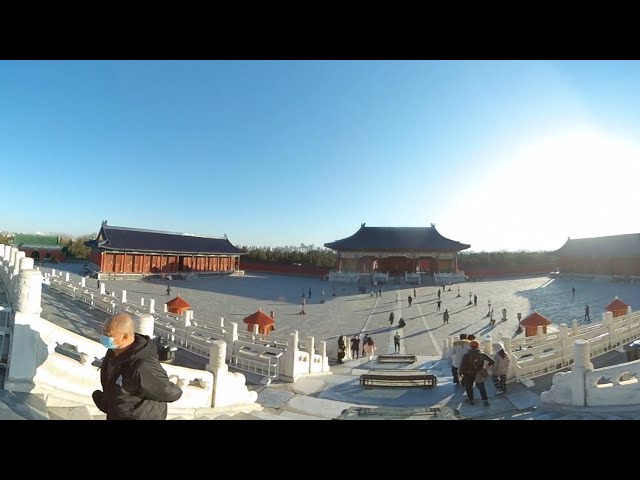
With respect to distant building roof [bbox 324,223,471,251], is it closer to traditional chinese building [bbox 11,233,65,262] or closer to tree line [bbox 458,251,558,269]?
tree line [bbox 458,251,558,269]

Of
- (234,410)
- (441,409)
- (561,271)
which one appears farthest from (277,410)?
(561,271)

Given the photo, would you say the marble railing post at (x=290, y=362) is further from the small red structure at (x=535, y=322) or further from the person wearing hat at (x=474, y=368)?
the small red structure at (x=535, y=322)

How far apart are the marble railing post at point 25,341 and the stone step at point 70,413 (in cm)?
36

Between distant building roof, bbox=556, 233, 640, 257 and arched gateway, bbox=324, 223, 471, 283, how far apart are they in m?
11.9

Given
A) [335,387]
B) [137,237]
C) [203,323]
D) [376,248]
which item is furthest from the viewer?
[376,248]

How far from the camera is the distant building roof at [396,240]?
116 ft

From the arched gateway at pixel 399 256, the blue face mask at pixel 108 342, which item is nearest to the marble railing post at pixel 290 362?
the blue face mask at pixel 108 342

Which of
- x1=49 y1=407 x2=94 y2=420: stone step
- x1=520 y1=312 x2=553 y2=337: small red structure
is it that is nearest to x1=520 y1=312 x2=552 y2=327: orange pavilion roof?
x1=520 y1=312 x2=553 y2=337: small red structure

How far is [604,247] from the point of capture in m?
32.7

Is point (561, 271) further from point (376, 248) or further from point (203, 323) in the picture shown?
point (203, 323)

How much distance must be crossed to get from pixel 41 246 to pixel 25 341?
36747 millimetres
